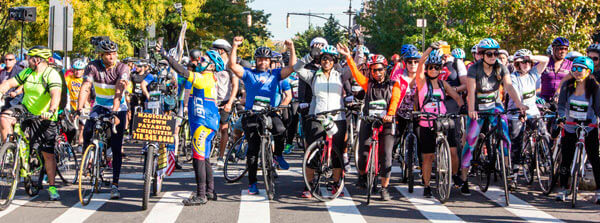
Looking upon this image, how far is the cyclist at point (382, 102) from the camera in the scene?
8.70 meters

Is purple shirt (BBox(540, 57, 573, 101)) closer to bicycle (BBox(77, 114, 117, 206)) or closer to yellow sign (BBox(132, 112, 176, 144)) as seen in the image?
yellow sign (BBox(132, 112, 176, 144))

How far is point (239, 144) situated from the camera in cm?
1030

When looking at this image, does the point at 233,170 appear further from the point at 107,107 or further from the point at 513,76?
the point at 513,76

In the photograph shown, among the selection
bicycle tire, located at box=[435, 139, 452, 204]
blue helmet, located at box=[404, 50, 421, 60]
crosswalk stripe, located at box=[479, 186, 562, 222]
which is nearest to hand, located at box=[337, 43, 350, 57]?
blue helmet, located at box=[404, 50, 421, 60]

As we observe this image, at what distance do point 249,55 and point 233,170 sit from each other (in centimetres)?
5027

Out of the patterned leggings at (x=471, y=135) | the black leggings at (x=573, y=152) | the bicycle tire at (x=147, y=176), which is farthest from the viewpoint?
the patterned leggings at (x=471, y=135)

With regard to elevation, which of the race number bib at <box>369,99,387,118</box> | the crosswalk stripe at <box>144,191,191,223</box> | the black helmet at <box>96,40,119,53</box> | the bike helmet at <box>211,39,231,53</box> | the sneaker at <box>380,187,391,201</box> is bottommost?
the crosswalk stripe at <box>144,191,191,223</box>

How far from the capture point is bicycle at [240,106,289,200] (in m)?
8.65

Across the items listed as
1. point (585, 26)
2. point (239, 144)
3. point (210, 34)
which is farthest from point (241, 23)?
point (239, 144)

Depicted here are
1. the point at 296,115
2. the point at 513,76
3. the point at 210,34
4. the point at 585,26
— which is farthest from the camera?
the point at 210,34

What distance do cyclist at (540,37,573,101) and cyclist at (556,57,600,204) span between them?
2291 millimetres

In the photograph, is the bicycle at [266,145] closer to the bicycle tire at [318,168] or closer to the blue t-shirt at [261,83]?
the blue t-shirt at [261,83]

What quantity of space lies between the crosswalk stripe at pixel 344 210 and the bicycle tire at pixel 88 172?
2.80 meters

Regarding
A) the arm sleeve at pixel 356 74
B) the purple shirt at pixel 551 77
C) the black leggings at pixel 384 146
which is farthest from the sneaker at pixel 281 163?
the purple shirt at pixel 551 77
